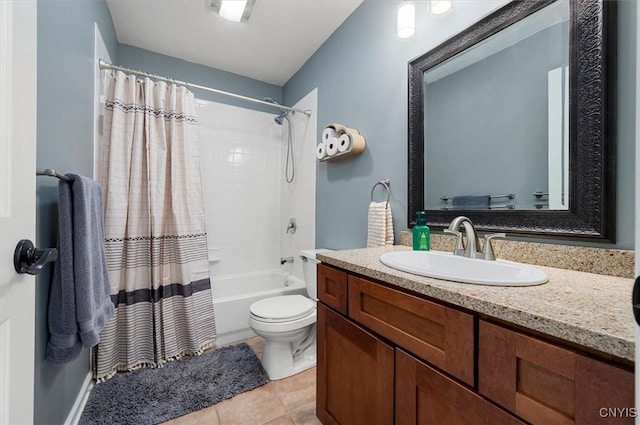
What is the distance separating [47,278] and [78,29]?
3.92 feet

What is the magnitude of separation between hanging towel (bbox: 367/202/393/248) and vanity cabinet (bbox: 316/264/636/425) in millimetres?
470

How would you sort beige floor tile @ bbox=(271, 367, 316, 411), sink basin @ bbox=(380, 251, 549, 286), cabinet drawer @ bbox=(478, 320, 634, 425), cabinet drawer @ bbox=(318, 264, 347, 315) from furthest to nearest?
1. beige floor tile @ bbox=(271, 367, 316, 411)
2. cabinet drawer @ bbox=(318, 264, 347, 315)
3. sink basin @ bbox=(380, 251, 549, 286)
4. cabinet drawer @ bbox=(478, 320, 634, 425)

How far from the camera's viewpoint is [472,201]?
1208 mm

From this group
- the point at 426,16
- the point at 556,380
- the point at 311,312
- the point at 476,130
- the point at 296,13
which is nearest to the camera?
the point at 556,380

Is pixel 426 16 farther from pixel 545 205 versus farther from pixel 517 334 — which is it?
pixel 517 334

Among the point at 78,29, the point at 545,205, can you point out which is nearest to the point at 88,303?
the point at 78,29

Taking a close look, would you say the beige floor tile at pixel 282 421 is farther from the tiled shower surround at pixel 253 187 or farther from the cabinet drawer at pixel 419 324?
the tiled shower surround at pixel 253 187

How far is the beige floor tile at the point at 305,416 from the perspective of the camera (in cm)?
133

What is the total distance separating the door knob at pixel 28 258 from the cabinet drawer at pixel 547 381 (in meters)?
0.97

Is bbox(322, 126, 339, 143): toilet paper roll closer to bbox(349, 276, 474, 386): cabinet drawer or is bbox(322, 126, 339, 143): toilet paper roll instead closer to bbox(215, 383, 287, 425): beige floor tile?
bbox(349, 276, 474, 386): cabinet drawer

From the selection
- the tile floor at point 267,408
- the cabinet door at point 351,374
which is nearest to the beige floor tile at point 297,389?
the tile floor at point 267,408

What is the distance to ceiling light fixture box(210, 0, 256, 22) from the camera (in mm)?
1764

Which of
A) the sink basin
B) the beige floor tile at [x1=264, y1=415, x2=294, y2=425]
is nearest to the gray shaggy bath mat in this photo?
the beige floor tile at [x1=264, y1=415, x2=294, y2=425]

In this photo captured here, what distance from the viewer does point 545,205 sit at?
966mm
